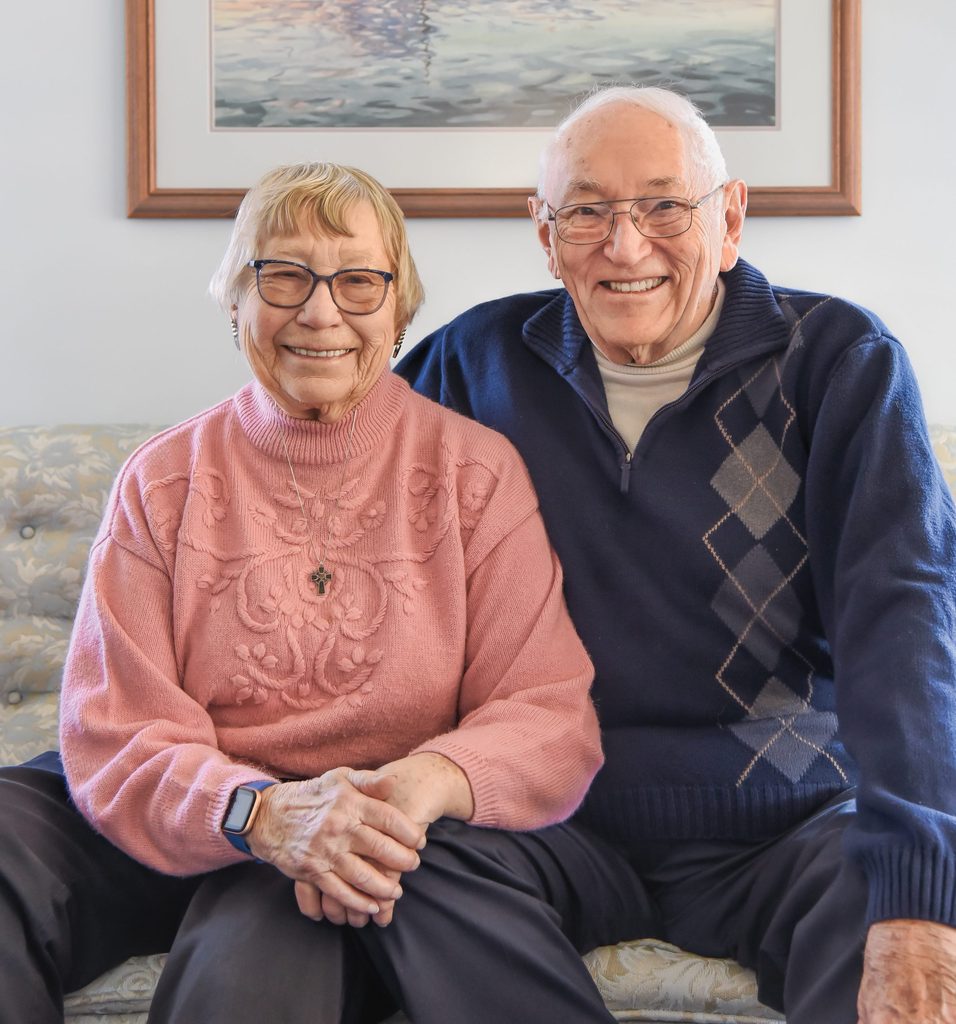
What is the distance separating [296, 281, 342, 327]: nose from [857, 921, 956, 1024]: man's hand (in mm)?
928

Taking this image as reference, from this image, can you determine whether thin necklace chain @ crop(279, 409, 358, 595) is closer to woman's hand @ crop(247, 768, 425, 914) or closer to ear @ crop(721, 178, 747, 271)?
woman's hand @ crop(247, 768, 425, 914)

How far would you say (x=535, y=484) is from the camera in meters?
1.63

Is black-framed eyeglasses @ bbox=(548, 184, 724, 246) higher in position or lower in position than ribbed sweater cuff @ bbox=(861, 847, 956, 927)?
higher

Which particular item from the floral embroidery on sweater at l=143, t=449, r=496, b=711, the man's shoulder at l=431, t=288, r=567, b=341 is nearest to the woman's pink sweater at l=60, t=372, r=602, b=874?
the floral embroidery on sweater at l=143, t=449, r=496, b=711

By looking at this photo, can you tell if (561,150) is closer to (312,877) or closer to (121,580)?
(121,580)

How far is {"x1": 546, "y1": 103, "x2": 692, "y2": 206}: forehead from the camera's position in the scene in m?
1.57

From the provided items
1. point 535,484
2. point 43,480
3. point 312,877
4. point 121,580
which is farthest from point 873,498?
point 43,480

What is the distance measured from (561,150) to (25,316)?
1.13 metres

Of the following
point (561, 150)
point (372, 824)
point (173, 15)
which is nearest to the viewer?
point (372, 824)

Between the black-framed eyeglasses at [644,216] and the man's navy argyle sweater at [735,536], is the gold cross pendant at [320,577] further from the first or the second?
the black-framed eyeglasses at [644,216]

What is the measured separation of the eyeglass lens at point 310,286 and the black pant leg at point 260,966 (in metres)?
0.70

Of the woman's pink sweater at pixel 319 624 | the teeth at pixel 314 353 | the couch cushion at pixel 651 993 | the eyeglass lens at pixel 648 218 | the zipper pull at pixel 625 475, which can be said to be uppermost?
the eyeglass lens at pixel 648 218

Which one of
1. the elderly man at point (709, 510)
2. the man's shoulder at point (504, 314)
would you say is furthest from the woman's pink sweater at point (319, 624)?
the man's shoulder at point (504, 314)

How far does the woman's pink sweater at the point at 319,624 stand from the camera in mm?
1435
